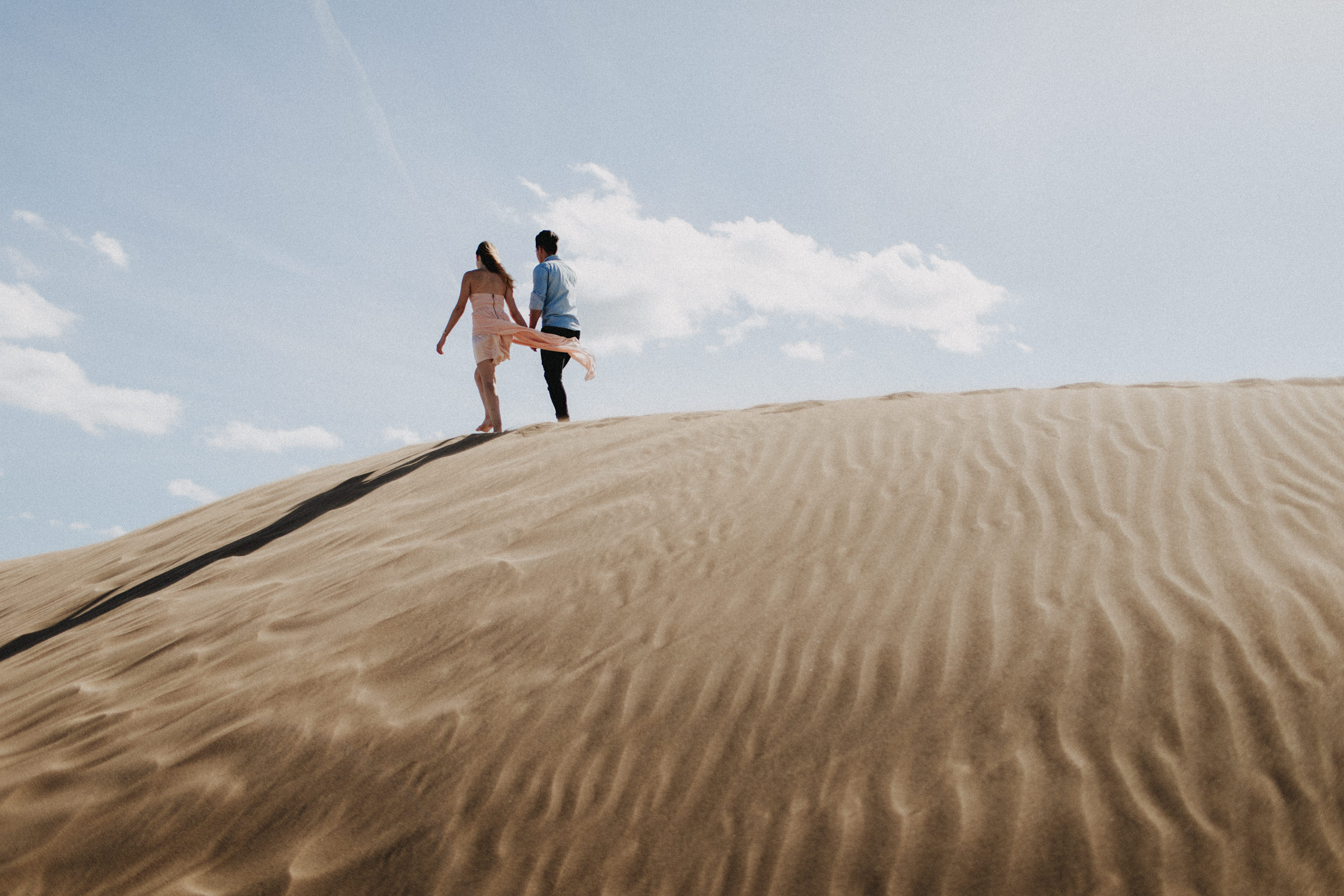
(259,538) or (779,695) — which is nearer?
(779,695)

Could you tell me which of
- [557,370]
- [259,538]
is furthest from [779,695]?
[557,370]

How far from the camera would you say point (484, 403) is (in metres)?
8.02

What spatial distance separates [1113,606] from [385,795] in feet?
8.57

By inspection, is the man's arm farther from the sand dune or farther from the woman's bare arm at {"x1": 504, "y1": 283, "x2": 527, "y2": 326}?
the sand dune

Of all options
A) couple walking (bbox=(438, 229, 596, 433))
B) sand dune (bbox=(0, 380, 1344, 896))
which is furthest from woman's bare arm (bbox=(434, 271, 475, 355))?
sand dune (bbox=(0, 380, 1344, 896))

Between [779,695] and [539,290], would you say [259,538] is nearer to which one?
[539,290]

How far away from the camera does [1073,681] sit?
8.25 feet

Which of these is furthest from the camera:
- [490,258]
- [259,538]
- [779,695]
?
[490,258]

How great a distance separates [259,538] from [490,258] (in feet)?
11.2

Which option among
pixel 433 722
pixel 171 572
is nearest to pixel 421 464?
pixel 171 572

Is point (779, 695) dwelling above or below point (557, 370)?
below

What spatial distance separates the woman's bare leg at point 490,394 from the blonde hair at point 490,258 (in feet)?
2.90

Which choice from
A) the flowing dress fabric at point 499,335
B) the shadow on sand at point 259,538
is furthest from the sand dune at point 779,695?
the flowing dress fabric at point 499,335

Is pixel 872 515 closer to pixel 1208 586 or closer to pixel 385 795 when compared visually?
pixel 1208 586
